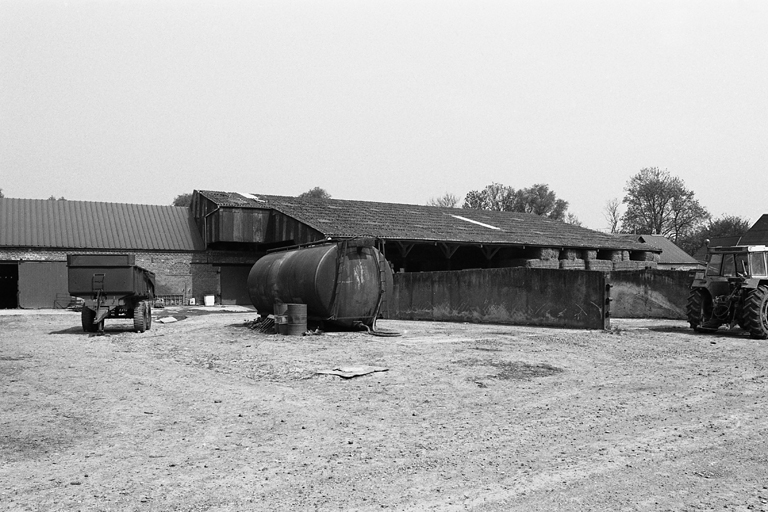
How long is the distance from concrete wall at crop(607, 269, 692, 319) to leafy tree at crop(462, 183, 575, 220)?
64.7m

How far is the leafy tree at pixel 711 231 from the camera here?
78.7m

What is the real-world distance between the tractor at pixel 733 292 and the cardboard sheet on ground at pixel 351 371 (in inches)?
376

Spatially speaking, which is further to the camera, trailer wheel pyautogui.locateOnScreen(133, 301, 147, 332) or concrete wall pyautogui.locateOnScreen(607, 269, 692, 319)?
concrete wall pyautogui.locateOnScreen(607, 269, 692, 319)

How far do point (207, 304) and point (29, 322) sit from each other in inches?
471

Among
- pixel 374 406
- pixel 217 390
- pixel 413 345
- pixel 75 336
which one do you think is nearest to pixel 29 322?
pixel 75 336

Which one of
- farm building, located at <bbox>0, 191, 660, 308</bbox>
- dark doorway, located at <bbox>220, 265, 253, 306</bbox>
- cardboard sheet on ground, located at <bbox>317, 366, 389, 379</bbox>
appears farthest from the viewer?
dark doorway, located at <bbox>220, 265, 253, 306</bbox>

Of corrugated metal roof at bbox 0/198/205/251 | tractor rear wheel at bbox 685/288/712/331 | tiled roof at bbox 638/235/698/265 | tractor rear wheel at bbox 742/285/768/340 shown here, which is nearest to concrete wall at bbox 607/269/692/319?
tractor rear wheel at bbox 685/288/712/331

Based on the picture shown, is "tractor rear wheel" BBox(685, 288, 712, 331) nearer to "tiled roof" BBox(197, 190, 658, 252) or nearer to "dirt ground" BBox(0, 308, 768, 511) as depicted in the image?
"dirt ground" BBox(0, 308, 768, 511)

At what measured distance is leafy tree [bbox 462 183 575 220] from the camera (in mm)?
87375

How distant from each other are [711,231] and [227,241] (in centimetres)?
6659

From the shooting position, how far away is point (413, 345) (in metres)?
14.0

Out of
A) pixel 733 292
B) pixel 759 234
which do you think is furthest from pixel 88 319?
pixel 759 234

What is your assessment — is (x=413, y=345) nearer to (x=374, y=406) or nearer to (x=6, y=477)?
(x=374, y=406)

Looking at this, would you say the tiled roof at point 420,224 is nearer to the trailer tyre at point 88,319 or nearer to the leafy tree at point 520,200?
the trailer tyre at point 88,319
